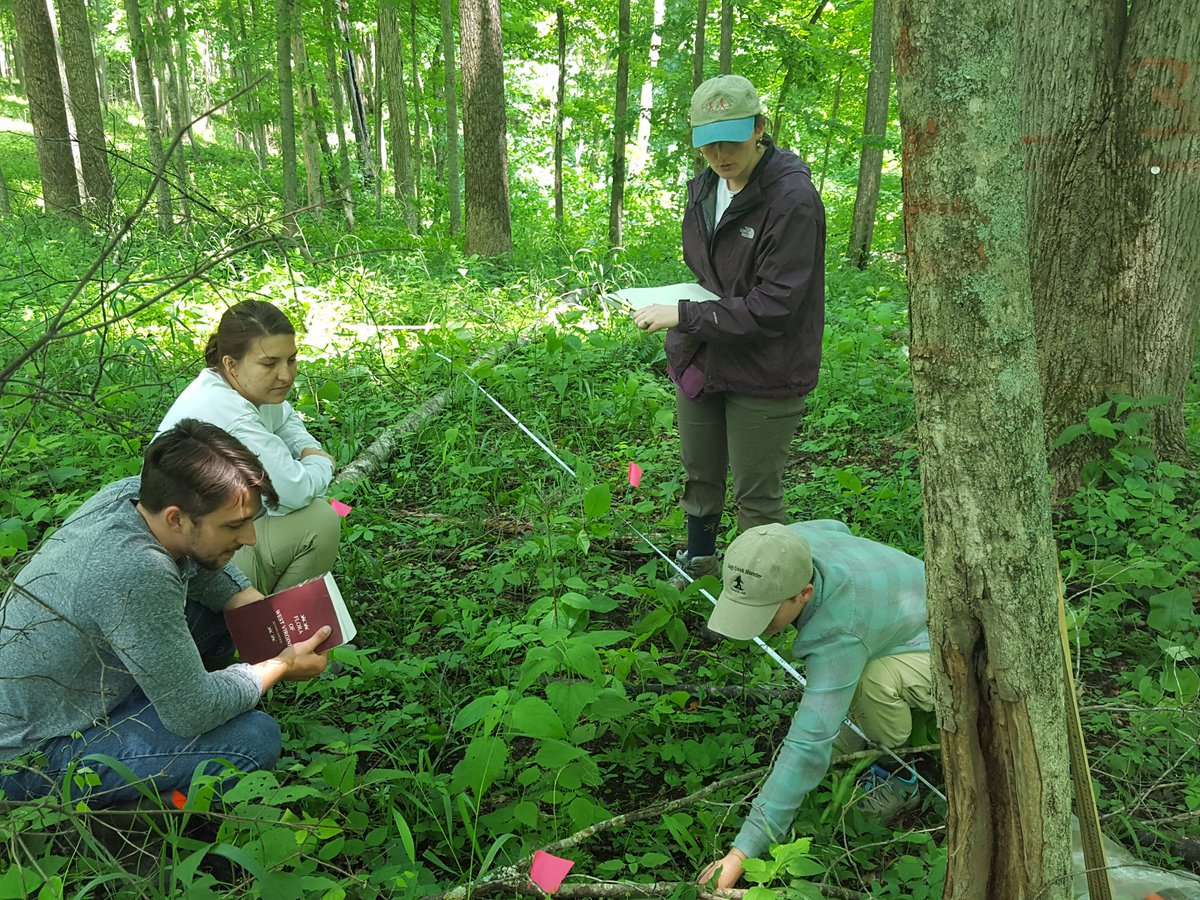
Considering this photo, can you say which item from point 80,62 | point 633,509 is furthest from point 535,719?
point 80,62

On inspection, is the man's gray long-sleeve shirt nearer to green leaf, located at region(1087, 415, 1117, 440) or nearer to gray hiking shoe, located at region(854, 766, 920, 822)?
gray hiking shoe, located at region(854, 766, 920, 822)

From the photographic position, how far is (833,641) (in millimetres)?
2205

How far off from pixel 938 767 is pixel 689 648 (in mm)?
943

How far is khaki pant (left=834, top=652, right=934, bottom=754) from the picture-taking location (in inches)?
93.7

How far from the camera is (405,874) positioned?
6.28ft

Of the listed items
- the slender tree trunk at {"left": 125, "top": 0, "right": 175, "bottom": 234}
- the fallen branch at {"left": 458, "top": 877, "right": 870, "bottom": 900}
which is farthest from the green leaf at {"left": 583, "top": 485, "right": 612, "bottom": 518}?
the slender tree trunk at {"left": 125, "top": 0, "right": 175, "bottom": 234}

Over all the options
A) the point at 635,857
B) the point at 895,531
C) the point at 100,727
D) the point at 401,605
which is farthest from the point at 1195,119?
the point at 100,727

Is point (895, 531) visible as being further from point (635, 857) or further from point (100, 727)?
point (100, 727)

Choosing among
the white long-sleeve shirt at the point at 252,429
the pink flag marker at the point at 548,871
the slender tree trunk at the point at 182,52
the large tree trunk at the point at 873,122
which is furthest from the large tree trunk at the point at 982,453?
the large tree trunk at the point at 873,122

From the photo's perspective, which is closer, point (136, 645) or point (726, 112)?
point (136, 645)

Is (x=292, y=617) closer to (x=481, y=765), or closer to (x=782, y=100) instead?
(x=481, y=765)

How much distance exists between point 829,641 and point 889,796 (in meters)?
0.54

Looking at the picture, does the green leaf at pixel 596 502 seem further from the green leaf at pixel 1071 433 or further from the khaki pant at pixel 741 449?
the green leaf at pixel 1071 433

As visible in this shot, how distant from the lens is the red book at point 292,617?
2.53 meters
